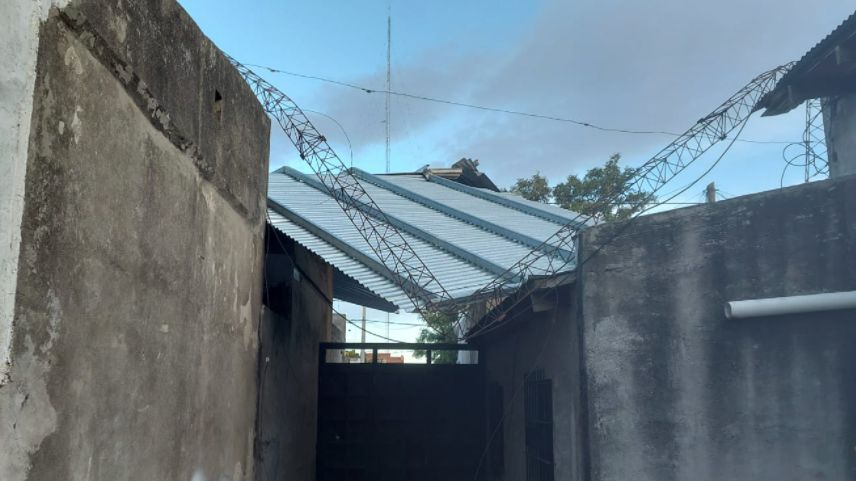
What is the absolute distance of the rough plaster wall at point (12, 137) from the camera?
2.16 metres

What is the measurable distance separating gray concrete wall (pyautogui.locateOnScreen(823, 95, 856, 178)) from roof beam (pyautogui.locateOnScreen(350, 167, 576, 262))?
3.22m

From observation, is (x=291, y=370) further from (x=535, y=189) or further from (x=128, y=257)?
(x=535, y=189)

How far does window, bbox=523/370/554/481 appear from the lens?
6141 mm

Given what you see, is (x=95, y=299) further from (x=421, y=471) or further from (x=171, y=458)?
(x=421, y=471)

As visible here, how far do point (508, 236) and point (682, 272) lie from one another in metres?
2.72

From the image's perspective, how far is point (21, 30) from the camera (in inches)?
90.4

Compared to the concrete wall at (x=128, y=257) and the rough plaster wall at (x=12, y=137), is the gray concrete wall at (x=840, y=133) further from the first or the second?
the rough plaster wall at (x=12, y=137)

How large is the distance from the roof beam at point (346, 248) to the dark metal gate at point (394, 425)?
223cm

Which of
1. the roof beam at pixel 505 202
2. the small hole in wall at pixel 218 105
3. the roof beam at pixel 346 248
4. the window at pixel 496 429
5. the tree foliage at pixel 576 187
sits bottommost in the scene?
the window at pixel 496 429

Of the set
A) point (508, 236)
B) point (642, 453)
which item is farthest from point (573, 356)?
point (508, 236)

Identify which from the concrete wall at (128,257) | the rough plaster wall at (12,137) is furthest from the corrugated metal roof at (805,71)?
the rough plaster wall at (12,137)

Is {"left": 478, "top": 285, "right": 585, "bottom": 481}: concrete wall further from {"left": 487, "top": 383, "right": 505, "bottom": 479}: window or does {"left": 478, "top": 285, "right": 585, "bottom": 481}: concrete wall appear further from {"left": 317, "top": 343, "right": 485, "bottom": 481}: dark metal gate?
{"left": 317, "top": 343, "right": 485, "bottom": 481}: dark metal gate

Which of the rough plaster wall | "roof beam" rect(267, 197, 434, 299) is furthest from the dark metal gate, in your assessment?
the rough plaster wall

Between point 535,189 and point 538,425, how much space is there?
15419mm
